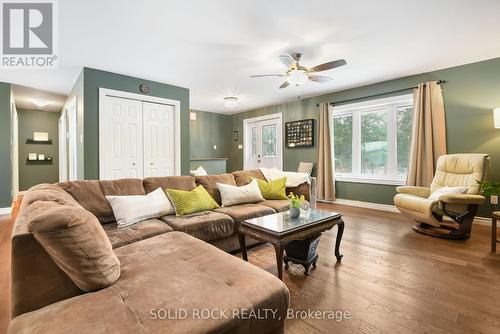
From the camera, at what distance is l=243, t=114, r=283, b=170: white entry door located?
21.8 ft

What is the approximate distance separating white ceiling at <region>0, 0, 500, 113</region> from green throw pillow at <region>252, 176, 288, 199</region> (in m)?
1.82

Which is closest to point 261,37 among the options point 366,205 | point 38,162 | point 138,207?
point 138,207

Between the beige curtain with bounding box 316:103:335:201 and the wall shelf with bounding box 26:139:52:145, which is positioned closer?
the beige curtain with bounding box 316:103:335:201

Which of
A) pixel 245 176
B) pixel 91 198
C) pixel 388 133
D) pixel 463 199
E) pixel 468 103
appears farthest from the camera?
pixel 388 133

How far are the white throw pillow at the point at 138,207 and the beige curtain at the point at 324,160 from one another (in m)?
3.77

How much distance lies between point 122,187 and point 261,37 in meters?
2.34

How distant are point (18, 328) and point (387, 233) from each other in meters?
3.70

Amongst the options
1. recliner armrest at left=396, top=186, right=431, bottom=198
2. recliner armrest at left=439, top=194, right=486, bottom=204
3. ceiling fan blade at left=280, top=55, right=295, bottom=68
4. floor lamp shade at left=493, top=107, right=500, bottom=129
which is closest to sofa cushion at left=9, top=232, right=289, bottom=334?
ceiling fan blade at left=280, top=55, right=295, bottom=68

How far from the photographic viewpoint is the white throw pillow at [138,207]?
2.28m

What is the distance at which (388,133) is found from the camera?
187 inches

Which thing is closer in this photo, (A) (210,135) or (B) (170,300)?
(B) (170,300)

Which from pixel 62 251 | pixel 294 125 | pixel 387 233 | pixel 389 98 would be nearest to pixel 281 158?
pixel 294 125

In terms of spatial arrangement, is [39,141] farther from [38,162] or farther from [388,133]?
[388,133]

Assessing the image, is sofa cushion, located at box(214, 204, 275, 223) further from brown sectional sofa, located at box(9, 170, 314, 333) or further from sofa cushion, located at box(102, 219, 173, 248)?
brown sectional sofa, located at box(9, 170, 314, 333)
